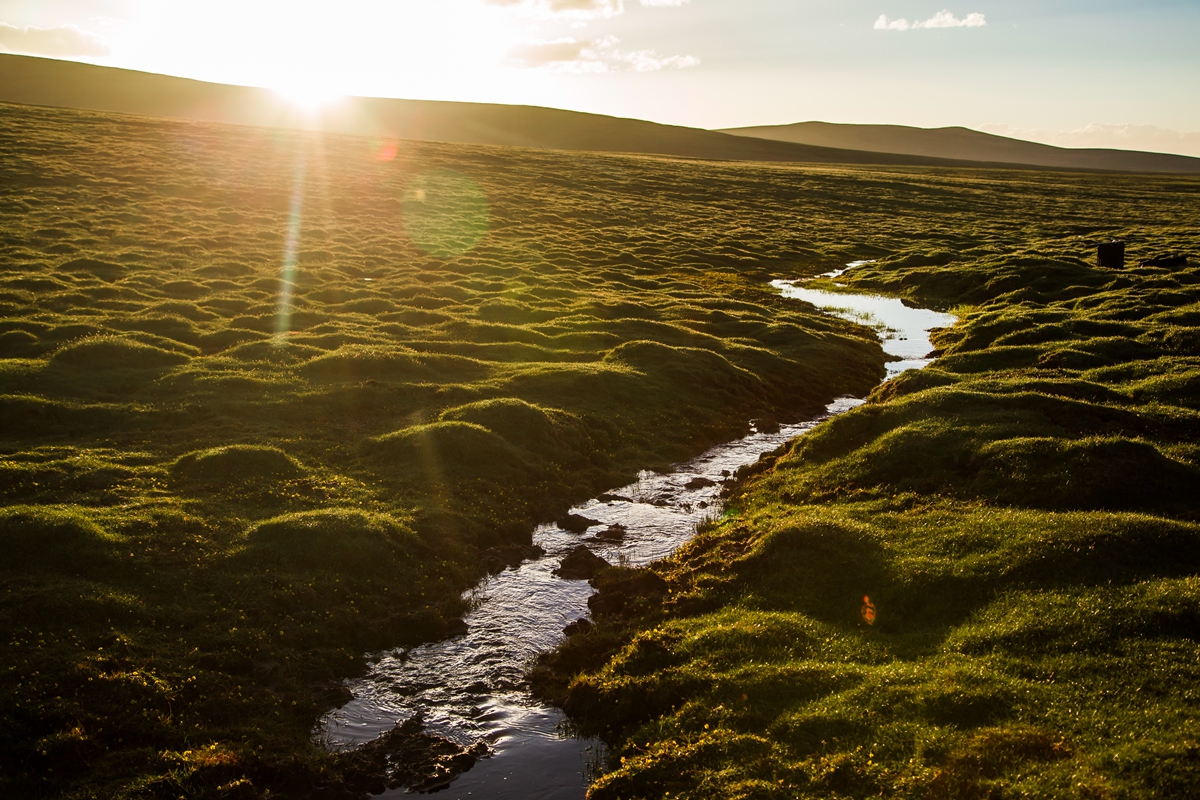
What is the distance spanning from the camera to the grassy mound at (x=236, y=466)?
21.7 meters

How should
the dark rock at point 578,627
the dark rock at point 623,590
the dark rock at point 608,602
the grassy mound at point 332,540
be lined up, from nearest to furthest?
1. the dark rock at point 578,627
2. the dark rock at point 608,602
3. the dark rock at point 623,590
4. the grassy mound at point 332,540

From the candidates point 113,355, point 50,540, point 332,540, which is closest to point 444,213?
point 113,355

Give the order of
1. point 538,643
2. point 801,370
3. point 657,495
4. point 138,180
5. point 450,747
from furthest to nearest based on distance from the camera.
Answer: point 138,180 < point 801,370 < point 657,495 < point 538,643 < point 450,747

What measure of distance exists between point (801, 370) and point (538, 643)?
990 inches

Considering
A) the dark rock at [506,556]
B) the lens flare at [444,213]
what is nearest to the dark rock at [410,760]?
the dark rock at [506,556]

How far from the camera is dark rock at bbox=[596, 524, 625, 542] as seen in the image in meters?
21.6

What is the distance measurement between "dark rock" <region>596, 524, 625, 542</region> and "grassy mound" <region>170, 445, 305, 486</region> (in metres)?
9.02

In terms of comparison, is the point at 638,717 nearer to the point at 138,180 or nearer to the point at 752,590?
the point at 752,590

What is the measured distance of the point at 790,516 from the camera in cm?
2069

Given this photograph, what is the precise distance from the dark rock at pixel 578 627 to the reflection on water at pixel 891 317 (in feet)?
Answer: 90.6

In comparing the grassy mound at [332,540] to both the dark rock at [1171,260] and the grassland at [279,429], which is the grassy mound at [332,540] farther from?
the dark rock at [1171,260]

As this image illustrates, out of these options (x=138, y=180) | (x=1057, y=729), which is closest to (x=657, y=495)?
(x=1057, y=729)

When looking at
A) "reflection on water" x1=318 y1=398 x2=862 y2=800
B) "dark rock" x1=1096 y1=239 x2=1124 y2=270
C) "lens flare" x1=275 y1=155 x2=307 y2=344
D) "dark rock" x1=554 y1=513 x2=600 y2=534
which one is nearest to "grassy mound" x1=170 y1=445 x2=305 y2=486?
"reflection on water" x1=318 y1=398 x2=862 y2=800

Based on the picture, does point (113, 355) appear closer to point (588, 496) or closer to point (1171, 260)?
point (588, 496)
